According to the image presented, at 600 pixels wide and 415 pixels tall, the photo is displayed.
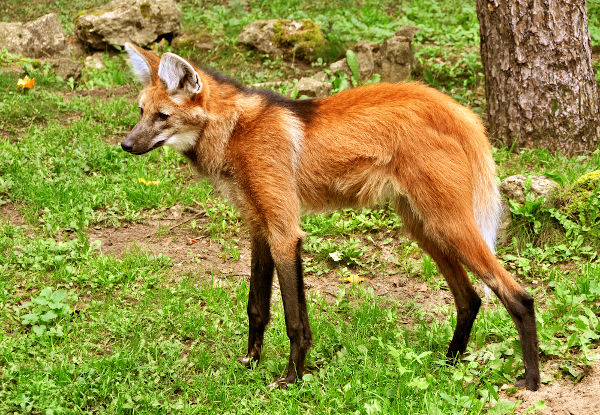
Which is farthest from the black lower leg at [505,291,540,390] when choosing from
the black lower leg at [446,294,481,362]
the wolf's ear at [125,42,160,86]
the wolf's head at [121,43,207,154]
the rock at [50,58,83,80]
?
the rock at [50,58,83,80]

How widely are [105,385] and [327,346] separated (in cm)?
114

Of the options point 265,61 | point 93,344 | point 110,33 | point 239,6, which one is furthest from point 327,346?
point 239,6

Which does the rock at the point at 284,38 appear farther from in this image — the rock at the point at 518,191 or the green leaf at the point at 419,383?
the green leaf at the point at 419,383

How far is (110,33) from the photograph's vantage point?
7516 mm

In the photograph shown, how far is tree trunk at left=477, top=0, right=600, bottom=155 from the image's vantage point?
189 inches

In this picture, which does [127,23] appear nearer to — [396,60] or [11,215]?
[396,60]

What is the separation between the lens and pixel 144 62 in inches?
131

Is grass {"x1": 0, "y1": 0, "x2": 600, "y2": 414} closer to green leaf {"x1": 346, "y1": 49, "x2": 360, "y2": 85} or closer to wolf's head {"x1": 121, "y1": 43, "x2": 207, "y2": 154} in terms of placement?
green leaf {"x1": 346, "y1": 49, "x2": 360, "y2": 85}

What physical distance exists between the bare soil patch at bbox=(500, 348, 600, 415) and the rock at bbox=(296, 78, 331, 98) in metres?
3.59

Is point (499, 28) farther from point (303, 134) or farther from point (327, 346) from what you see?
point (327, 346)

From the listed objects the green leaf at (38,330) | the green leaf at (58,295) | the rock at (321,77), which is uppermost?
the rock at (321,77)

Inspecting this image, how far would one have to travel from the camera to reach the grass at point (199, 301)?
3.10 meters

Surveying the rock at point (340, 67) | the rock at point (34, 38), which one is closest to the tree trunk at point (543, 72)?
the rock at point (340, 67)

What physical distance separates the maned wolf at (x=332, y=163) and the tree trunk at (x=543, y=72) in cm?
191
